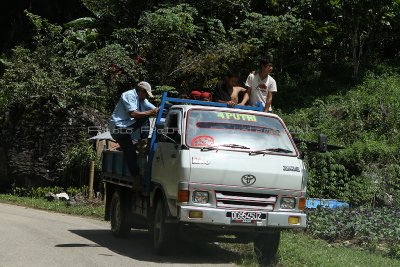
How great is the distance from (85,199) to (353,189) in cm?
726

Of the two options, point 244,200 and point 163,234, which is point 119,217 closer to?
point 163,234

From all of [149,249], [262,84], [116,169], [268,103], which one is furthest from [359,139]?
[149,249]

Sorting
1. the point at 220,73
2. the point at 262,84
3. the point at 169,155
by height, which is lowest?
the point at 169,155

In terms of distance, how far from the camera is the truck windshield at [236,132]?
9.60 m

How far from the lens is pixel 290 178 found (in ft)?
30.9

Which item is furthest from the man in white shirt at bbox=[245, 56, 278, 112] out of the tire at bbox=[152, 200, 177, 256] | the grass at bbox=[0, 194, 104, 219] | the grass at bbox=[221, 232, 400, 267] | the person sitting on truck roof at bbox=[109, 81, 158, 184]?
the grass at bbox=[0, 194, 104, 219]

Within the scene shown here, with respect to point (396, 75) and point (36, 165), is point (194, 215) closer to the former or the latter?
point (36, 165)

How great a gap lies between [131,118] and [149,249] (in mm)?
2210

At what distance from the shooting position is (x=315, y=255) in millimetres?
9930

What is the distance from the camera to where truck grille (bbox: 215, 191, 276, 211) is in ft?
30.0

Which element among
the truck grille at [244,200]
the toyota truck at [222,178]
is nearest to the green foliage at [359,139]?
the toyota truck at [222,178]

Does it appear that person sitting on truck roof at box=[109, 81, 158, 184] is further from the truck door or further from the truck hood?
the truck hood

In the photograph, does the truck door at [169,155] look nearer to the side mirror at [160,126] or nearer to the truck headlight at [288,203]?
the side mirror at [160,126]

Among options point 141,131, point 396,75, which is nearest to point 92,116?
point 141,131
